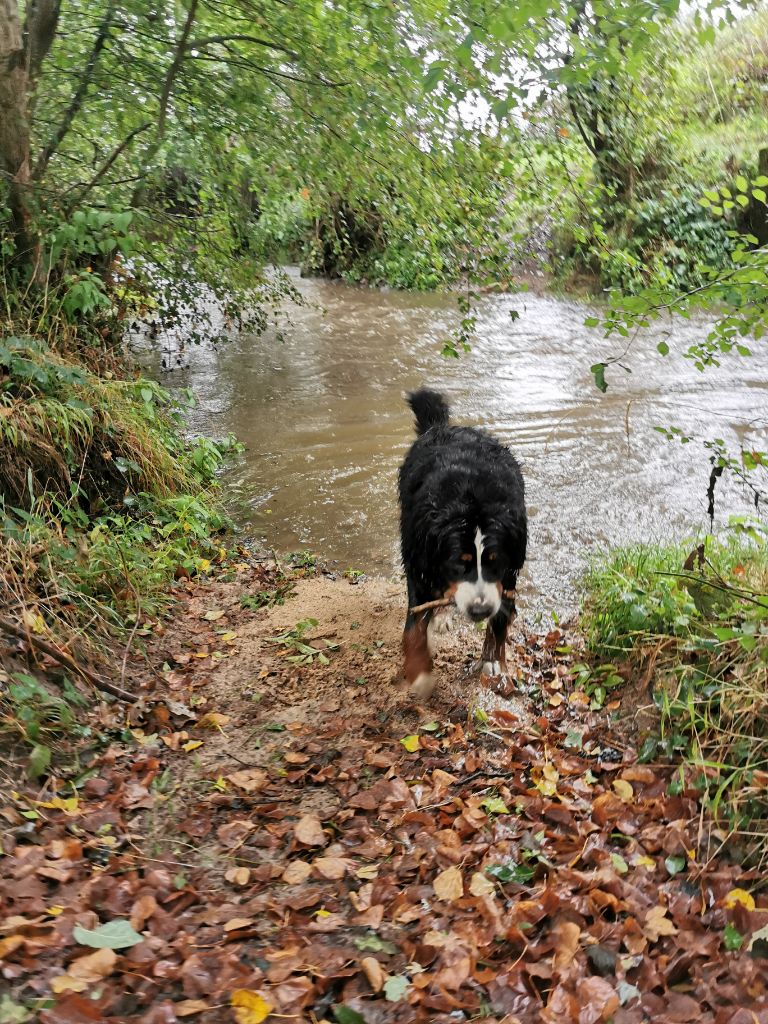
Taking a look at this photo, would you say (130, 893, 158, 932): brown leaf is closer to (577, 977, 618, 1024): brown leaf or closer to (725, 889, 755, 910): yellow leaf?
(577, 977, 618, 1024): brown leaf

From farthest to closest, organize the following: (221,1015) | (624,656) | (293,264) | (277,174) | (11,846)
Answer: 1. (293,264)
2. (277,174)
3. (624,656)
4. (11,846)
5. (221,1015)

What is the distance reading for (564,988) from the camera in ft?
6.67

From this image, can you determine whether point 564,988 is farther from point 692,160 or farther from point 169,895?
point 692,160

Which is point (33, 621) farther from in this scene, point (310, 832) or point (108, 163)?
point (108, 163)

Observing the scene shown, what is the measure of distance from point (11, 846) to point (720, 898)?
230 cm

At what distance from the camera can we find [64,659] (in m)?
3.22

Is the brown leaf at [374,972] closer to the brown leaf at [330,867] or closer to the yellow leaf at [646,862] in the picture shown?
the brown leaf at [330,867]

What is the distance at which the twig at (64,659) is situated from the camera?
311cm

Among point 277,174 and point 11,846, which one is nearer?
point 11,846

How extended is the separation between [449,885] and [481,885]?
11cm

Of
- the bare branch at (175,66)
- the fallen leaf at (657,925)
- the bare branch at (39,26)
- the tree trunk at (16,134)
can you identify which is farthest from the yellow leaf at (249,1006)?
the bare branch at (39,26)

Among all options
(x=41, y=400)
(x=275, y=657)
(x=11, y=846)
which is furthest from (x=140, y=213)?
(x=11, y=846)

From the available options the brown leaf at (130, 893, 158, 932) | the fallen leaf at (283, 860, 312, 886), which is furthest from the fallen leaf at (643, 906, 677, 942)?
the brown leaf at (130, 893, 158, 932)

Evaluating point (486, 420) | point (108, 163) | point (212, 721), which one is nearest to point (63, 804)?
point (212, 721)
